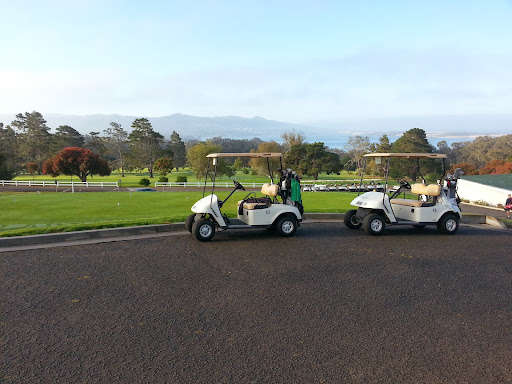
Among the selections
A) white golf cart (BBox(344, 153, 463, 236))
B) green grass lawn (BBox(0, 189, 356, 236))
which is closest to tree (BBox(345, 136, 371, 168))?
green grass lawn (BBox(0, 189, 356, 236))

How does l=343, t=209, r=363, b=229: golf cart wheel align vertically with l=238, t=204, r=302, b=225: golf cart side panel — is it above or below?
below

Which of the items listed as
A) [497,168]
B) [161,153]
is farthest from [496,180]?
Result: [161,153]

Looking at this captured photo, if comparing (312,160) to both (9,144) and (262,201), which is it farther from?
(9,144)

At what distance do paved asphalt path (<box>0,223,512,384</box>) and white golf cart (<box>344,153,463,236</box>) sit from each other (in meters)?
1.71

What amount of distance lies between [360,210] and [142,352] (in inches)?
326

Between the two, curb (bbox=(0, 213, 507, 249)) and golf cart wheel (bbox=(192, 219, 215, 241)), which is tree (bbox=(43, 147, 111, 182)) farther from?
golf cart wheel (bbox=(192, 219, 215, 241))

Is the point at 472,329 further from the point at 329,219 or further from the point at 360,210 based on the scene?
the point at 329,219

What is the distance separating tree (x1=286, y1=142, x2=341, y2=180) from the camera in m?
65.2

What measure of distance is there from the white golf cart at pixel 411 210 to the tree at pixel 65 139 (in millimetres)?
88016

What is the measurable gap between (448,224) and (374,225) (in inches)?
87.2

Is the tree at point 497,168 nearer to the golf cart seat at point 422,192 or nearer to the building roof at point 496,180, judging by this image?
the building roof at point 496,180

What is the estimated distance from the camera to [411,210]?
11.2m

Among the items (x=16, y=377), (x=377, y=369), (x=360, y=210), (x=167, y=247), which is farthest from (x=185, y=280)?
(x=360, y=210)

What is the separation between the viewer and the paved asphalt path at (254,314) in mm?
4215
